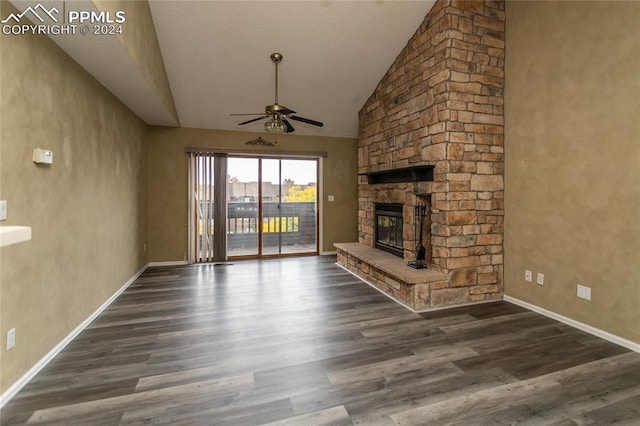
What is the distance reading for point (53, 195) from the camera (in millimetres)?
2500

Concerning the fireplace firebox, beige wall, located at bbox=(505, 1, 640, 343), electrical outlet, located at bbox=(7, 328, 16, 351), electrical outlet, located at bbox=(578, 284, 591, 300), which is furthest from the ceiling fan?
electrical outlet, located at bbox=(578, 284, 591, 300)

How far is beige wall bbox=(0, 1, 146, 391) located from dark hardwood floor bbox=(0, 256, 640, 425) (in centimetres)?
34

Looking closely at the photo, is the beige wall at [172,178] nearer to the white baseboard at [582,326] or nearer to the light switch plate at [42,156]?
the light switch plate at [42,156]

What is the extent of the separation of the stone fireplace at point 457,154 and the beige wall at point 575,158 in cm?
19

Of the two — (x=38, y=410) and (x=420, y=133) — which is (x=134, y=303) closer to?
(x=38, y=410)

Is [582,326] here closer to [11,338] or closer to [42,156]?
[11,338]

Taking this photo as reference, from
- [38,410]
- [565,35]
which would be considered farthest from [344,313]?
[565,35]

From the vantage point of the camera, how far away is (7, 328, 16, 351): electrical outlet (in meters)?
1.98

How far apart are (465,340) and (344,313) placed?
1.23m

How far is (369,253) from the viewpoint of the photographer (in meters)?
4.72

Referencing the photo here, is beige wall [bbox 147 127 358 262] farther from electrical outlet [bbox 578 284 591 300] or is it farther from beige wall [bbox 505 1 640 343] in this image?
electrical outlet [bbox 578 284 591 300]

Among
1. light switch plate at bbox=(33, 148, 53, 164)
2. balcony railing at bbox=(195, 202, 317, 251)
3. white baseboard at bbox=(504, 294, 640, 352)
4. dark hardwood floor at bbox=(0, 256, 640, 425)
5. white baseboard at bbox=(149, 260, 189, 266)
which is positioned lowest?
dark hardwood floor at bbox=(0, 256, 640, 425)

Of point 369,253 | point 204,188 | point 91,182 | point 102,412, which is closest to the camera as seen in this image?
point 102,412

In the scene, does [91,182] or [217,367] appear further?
[91,182]
